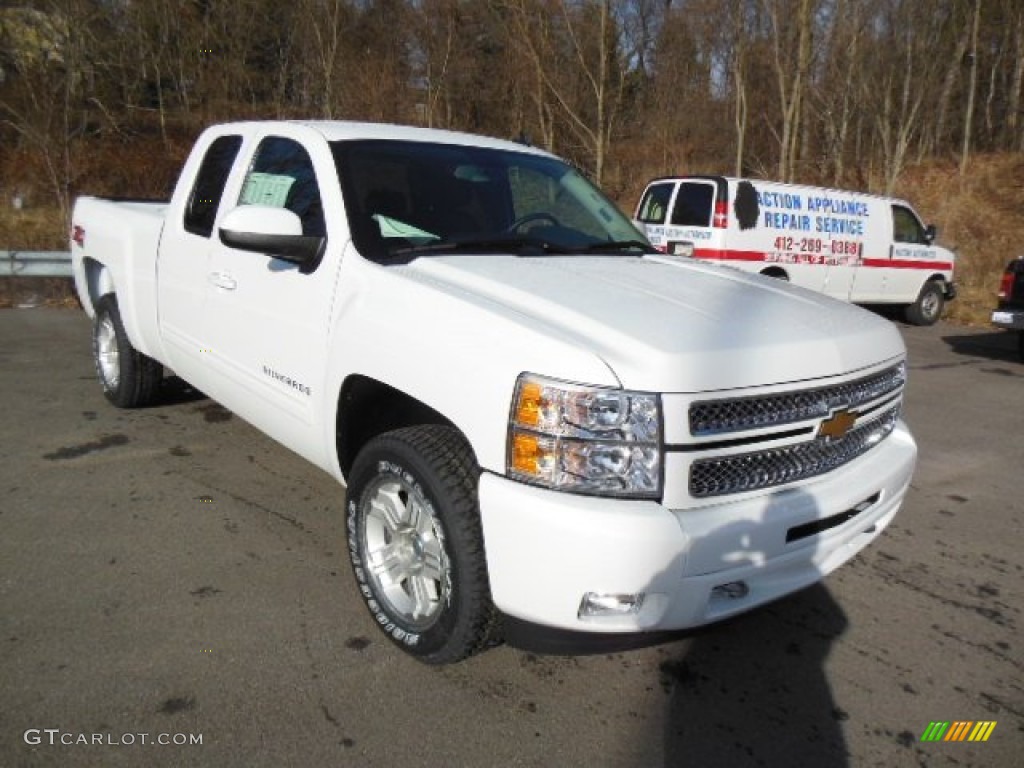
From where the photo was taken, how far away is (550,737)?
7.61ft

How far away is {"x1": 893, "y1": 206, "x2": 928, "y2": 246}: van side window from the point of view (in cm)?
1212

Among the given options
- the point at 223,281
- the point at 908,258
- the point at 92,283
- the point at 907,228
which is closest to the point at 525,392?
the point at 223,281

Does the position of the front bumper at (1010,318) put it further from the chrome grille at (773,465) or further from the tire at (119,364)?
the tire at (119,364)

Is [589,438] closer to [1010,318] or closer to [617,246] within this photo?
[617,246]

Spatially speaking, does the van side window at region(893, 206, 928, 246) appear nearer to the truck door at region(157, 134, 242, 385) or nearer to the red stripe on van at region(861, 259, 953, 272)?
the red stripe on van at region(861, 259, 953, 272)

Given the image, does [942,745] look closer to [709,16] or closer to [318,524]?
[318,524]

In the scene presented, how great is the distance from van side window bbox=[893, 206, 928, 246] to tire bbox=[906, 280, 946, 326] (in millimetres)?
790

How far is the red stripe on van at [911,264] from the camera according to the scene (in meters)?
11.8

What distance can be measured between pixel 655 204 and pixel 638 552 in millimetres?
9094

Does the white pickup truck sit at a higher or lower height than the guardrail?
higher

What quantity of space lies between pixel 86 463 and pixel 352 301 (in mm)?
2507

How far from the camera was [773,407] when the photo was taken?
2.29 metres

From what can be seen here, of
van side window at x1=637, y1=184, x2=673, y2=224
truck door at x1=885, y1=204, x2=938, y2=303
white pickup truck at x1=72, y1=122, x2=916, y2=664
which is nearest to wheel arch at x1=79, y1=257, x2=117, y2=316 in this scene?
white pickup truck at x1=72, y1=122, x2=916, y2=664

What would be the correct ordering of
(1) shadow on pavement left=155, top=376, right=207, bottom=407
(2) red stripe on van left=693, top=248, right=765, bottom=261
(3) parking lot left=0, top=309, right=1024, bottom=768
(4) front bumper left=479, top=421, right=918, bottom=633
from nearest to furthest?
(4) front bumper left=479, top=421, right=918, bottom=633 → (3) parking lot left=0, top=309, right=1024, bottom=768 → (1) shadow on pavement left=155, top=376, right=207, bottom=407 → (2) red stripe on van left=693, top=248, right=765, bottom=261
